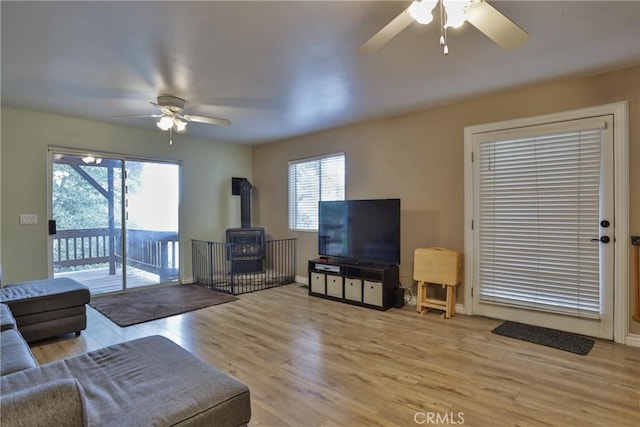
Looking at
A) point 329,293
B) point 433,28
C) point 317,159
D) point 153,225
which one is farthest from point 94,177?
point 433,28

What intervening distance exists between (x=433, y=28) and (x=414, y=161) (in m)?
2.11

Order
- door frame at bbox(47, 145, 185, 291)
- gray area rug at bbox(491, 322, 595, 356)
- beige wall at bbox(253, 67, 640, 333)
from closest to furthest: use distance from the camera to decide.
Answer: gray area rug at bbox(491, 322, 595, 356), beige wall at bbox(253, 67, 640, 333), door frame at bbox(47, 145, 185, 291)

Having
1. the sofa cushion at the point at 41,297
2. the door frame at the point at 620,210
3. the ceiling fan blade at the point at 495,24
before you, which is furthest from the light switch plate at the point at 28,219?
the door frame at the point at 620,210

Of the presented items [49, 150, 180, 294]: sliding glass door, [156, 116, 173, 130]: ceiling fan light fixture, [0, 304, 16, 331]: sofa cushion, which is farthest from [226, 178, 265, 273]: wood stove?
[0, 304, 16, 331]: sofa cushion

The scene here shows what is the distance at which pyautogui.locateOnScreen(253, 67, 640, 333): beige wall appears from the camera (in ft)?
9.95

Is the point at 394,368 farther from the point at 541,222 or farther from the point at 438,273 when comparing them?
the point at 541,222

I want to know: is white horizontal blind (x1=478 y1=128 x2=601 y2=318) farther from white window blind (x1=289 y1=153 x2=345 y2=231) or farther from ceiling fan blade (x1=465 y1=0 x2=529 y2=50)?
white window blind (x1=289 y1=153 x2=345 y2=231)

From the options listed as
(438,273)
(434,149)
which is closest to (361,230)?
(438,273)

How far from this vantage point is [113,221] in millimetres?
4973

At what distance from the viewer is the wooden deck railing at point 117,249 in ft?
15.0

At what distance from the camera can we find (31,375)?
143cm

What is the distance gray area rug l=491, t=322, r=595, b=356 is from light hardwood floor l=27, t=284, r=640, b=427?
0.31 ft

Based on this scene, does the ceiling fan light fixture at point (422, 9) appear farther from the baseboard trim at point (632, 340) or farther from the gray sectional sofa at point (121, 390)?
the baseboard trim at point (632, 340)

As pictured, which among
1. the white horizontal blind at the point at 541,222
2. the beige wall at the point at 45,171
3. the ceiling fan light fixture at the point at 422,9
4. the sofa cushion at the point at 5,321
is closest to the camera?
the ceiling fan light fixture at the point at 422,9
